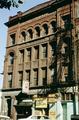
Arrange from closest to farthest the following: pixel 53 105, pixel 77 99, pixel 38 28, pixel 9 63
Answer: pixel 77 99
pixel 53 105
pixel 38 28
pixel 9 63

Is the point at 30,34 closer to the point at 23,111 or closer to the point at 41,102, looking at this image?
the point at 41,102

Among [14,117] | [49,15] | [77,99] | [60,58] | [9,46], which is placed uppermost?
[49,15]

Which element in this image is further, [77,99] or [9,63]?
[9,63]

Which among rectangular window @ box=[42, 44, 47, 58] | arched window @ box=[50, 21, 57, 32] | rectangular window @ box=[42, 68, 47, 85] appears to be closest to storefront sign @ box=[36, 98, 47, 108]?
rectangular window @ box=[42, 68, 47, 85]

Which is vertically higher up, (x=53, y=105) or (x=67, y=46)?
(x=67, y=46)

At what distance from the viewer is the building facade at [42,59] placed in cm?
3106

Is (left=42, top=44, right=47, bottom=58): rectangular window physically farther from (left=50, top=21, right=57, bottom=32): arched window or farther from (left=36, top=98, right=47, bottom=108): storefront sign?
(left=36, top=98, right=47, bottom=108): storefront sign

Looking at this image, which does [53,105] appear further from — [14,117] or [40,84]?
[14,117]

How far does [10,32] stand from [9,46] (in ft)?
7.69

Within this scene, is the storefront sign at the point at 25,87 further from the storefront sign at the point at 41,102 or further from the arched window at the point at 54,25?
the arched window at the point at 54,25

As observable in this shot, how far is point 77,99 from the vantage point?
28.9 m

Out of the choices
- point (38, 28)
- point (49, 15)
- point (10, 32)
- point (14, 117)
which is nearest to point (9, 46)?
point (10, 32)

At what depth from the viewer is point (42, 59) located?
114ft

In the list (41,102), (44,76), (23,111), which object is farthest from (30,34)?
(23,111)
